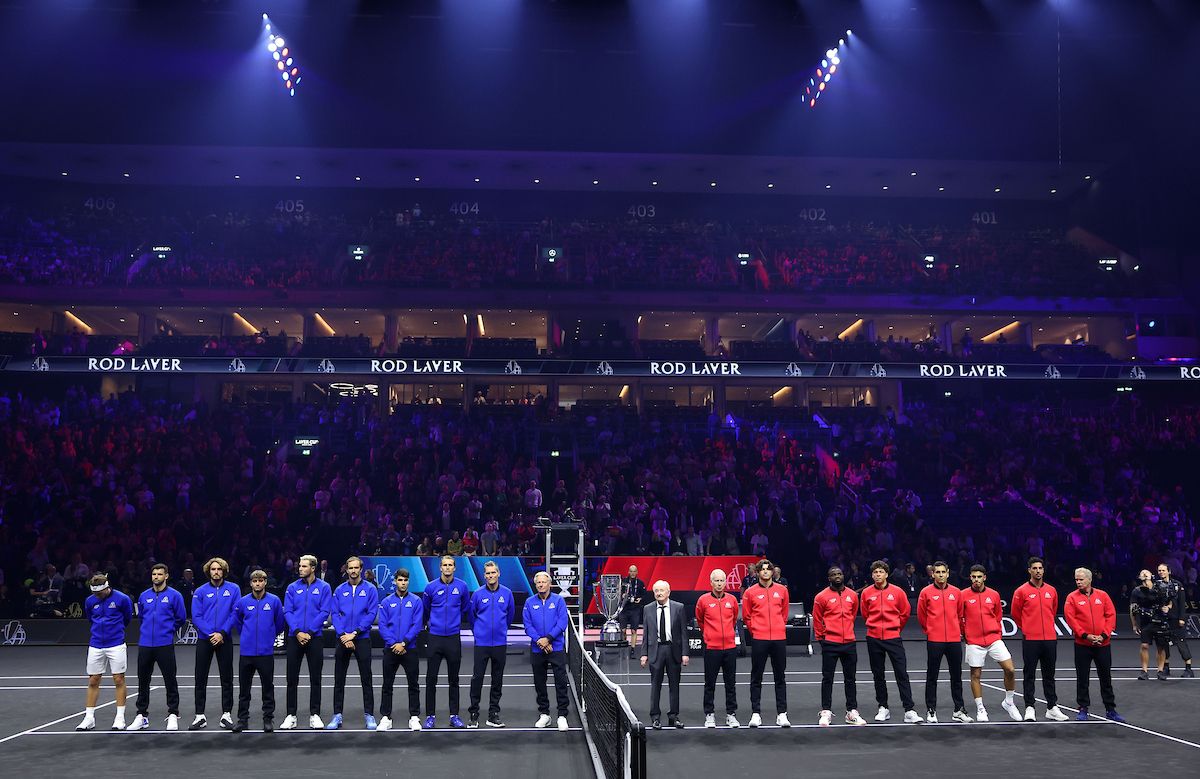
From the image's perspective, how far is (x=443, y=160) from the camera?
40219 mm

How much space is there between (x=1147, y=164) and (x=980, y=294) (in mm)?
9238

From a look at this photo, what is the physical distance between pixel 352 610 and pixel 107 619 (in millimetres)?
3227

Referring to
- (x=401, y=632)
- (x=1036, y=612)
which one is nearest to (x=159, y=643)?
(x=401, y=632)

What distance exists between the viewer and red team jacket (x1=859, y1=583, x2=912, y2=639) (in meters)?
12.8

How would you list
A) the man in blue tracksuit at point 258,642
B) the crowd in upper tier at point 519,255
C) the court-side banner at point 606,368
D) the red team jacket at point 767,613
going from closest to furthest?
1. the man in blue tracksuit at point 258,642
2. the red team jacket at point 767,613
3. the court-side banner at point 606,368
4. the crowd in upper tier at point 519,255

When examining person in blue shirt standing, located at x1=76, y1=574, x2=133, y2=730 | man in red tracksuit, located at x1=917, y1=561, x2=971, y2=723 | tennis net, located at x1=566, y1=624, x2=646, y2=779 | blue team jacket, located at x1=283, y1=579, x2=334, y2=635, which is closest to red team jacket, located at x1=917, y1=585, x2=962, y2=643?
man in red tracksuit, located at x1=917, y1=561, x2=971, y2=723

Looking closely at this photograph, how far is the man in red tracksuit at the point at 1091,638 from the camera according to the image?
1250 centimetres

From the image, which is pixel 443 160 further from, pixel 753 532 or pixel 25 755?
pixel 25 755

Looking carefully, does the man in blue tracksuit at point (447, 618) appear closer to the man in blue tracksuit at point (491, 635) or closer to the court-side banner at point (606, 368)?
the man in blue tracksuit at point (491, 635)

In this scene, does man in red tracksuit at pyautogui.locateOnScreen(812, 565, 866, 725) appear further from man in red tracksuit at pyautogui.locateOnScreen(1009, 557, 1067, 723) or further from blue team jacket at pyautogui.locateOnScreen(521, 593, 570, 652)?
blue team jacket at pyautogui.locateOnScreen(521, 593, 570, 652)

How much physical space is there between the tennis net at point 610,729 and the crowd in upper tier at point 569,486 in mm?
12120

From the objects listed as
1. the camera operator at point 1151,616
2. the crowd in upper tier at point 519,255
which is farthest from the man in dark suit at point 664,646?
the crowd in upper tier at point 519,255

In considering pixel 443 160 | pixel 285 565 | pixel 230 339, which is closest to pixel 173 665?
pixel 285 565

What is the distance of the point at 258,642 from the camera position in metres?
12.2
